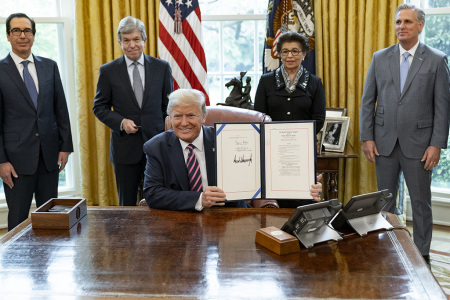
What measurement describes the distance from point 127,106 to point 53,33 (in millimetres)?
1596

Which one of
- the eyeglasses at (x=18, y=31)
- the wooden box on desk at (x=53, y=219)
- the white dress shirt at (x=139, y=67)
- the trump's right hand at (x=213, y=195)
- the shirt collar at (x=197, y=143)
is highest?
the eyeglasses at (x=18, y=31)

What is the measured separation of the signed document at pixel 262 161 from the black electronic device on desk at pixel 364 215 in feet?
0.88

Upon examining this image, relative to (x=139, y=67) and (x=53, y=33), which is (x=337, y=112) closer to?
(x=139, y=67)

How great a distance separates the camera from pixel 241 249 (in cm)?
196

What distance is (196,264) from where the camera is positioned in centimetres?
181

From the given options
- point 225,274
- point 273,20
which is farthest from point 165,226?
point 273,20

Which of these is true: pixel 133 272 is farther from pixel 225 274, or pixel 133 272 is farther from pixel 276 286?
pixel 276 286

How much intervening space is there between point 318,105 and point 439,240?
1558 mm

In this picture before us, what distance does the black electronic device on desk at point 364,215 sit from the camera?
83.0 inches

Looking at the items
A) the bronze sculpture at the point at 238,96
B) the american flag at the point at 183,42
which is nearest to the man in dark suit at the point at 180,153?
the bronze sculpture at the point at 238,96

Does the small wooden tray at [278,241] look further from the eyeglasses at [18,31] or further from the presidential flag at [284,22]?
the presidential flag at [284,22]

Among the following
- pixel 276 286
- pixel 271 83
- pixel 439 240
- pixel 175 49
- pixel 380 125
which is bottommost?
pixel 439 240

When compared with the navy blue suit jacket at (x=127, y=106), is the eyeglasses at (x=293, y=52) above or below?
above

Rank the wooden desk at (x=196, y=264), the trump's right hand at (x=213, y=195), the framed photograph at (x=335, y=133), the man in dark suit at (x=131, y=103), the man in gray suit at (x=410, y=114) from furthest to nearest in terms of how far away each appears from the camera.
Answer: the framed photograph at (x=335, y=133) < the man in dark suit at (x=131, y=103) < the man in gray suit at (x=410, y=114) < the trump's right hand at (x=213, y=195) < the wooden desk at (x=196, y=264)
